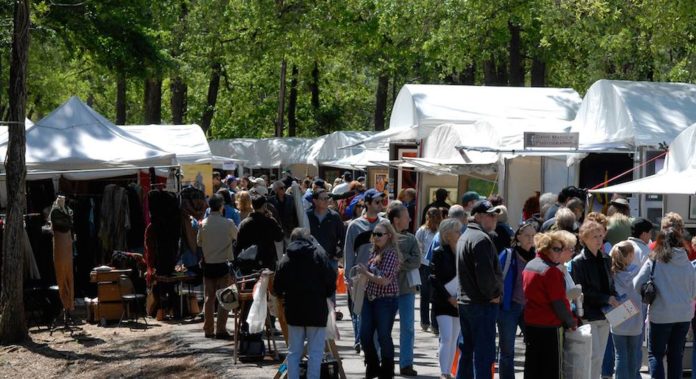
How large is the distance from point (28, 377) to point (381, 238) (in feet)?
15.8

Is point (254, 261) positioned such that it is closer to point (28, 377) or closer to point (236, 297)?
point (236, 297)

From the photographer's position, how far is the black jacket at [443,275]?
408 inches

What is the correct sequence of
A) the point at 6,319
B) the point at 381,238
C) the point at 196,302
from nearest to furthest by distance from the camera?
the point at 381,238 → the point at 6,319 → the point at 196,302

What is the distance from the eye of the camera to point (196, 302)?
55.2 feet

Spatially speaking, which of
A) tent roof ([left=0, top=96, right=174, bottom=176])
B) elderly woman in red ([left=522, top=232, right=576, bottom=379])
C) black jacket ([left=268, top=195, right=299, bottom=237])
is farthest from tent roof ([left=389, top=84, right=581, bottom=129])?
elderly woman in red ([left=522, top=232, right=576, bottom=379])

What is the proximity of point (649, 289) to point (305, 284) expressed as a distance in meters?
2.96

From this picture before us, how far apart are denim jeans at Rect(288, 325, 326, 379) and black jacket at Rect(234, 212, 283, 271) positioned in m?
3.11

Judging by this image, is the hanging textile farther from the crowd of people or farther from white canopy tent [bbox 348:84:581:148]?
white canopy tent [bbox 348:84:581:148]

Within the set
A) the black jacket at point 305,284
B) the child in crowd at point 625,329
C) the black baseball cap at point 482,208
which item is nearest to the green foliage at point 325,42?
the black jacket at point 305,284

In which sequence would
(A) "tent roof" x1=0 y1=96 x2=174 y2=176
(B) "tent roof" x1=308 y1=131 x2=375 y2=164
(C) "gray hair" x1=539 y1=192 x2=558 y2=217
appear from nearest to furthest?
1. (C) "gray hair" x1=539 y1=192 x2=558 y2=217
2. (A) "tent roof" x1=0 y1=96 x2=174 y2=176
3. (B) "tent roof" x1=308 y1=131 x2=375 y2=164

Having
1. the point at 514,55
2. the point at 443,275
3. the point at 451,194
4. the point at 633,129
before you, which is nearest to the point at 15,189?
the point at 443,275

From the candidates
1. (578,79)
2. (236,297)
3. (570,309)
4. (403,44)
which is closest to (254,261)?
(236,297)

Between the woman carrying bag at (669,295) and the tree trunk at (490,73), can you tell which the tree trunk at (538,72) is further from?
the woman carrying bag at (669,295)

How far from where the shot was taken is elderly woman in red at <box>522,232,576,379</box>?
8.72 m
